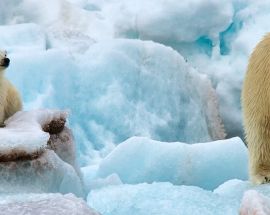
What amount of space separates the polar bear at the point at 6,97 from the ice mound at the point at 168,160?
31.3 inches

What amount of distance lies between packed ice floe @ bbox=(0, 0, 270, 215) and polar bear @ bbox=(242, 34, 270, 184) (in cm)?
90

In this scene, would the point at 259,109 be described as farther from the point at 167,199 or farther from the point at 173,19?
the point at 173,19

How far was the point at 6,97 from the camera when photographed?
3477 mm

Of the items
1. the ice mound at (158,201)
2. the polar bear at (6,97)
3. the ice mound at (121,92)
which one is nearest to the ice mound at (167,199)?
the ice mound at (158,201)

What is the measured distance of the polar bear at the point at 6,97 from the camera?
3.37 m

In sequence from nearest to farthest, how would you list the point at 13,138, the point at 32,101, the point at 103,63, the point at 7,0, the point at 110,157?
the point at 13,138 < the point at 110,157 < the point at 32,101 < the point at 103,63 < the point at 7,0

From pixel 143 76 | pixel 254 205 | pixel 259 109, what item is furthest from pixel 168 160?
pixel 254 205

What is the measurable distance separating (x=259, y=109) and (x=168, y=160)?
1148mm

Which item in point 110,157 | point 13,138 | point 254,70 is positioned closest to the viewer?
point 13,138

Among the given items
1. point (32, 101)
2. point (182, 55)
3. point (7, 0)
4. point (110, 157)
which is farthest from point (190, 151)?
point (7, 0)

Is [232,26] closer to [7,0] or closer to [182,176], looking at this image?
[7,0]

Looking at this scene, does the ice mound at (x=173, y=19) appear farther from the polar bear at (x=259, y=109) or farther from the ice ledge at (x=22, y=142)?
the ice ledge at (x=22, y=142)

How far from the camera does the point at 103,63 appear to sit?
5844 mm

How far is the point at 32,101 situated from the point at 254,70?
2677 millimetres
